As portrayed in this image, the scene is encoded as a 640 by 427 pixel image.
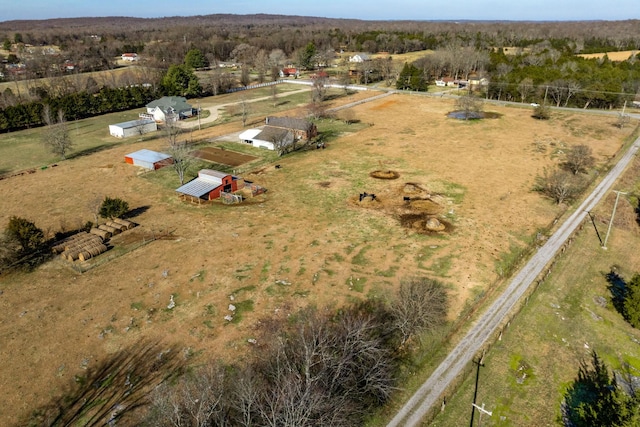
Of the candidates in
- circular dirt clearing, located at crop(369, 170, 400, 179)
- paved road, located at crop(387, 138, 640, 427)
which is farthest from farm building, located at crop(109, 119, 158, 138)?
paved road, located at crop(387, 138, 640, 427)

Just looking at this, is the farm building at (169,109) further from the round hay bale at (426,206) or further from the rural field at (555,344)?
the rural field at (555,344)

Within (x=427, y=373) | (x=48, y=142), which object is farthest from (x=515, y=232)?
(x=48, y=142)

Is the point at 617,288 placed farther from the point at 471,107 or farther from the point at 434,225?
the point at 471,107

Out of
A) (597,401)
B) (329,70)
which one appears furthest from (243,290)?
(329,70)

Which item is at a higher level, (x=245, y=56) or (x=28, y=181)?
(x=245, y=56)

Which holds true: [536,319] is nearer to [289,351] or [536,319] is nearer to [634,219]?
[289,351]

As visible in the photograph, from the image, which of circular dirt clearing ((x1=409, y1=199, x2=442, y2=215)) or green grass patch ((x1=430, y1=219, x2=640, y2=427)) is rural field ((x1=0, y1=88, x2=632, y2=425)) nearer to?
circular dirt clearing ((x1=409, y1=199, x2=442, y2=215))
